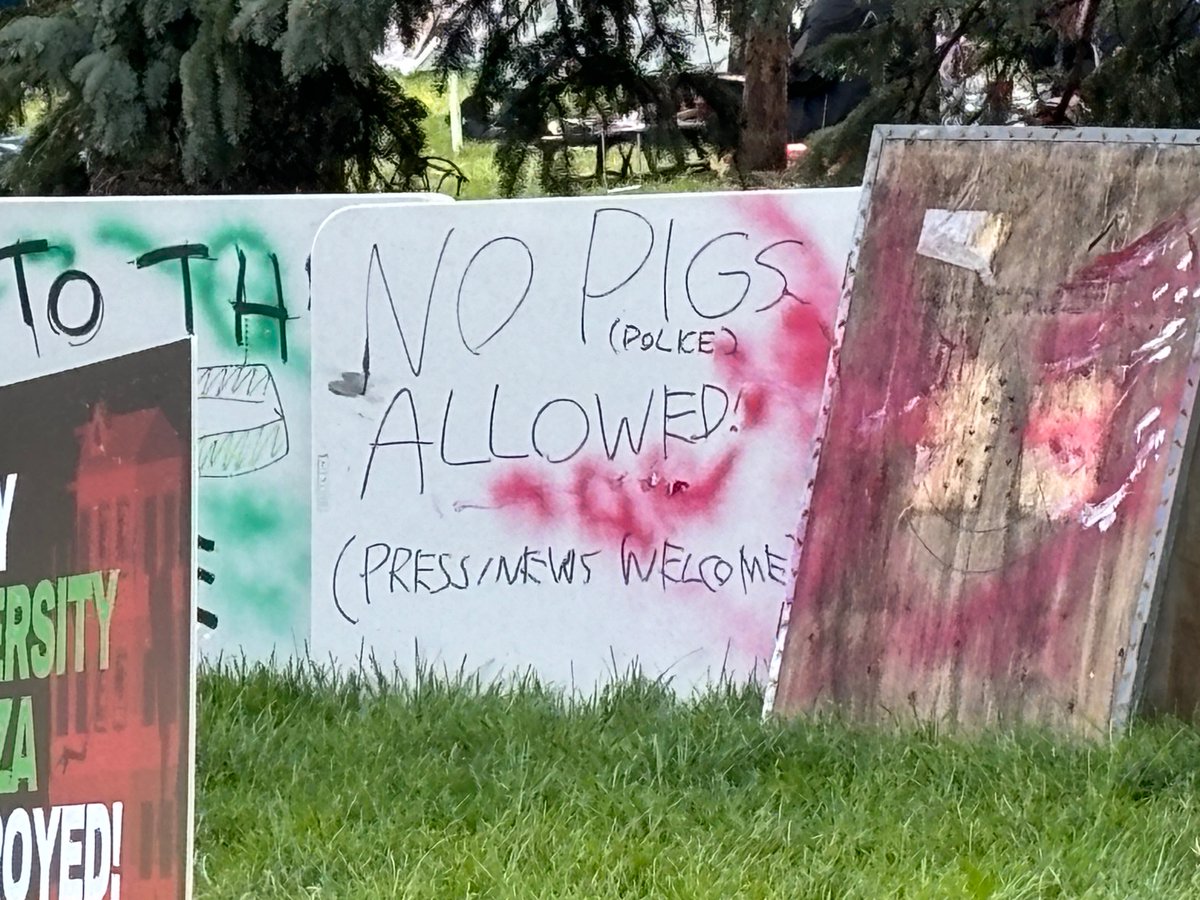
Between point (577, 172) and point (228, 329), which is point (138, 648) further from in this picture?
point (577, 172)

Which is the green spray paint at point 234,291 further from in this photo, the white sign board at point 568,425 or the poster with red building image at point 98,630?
the poster with red building image at point 98,630

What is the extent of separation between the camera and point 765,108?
Result: 8594 mm

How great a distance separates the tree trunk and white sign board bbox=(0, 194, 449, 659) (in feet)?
10.6

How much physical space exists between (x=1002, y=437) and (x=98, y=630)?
249 centimetres

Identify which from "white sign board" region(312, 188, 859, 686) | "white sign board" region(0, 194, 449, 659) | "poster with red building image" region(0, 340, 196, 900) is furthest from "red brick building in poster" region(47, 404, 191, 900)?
"white sign board" region(0, 194, 449, 659)

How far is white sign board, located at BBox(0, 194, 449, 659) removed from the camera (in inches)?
190

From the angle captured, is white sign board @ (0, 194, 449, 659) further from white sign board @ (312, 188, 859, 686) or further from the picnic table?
the picnic table

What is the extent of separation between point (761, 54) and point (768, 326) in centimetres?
443

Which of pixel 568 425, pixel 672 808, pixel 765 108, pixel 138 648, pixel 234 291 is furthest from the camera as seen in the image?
pixel 765 108

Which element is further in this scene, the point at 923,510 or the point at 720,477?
the point at 720,477

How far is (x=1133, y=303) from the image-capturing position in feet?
13.1

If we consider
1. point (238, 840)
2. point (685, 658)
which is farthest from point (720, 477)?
point (238, 840)

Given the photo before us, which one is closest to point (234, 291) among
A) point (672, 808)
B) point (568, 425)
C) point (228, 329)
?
point (228, 329)

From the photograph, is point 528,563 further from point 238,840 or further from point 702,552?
point 238,840
